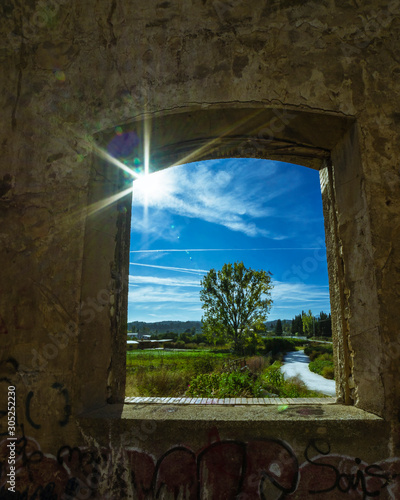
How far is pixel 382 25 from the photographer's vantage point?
2.35m

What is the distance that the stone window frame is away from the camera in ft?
7.22

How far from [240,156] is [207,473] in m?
2.46

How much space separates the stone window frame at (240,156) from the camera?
220 centimetres

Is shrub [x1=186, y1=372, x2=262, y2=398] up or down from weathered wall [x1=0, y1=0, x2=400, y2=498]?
down

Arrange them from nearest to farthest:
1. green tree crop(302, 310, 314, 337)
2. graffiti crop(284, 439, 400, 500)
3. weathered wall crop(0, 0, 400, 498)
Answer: graffiti crop(284, 439, 400, 500)
weathered wall crop(0, 0, 400, 498)
green tree crop(302, 310, 314, 337)

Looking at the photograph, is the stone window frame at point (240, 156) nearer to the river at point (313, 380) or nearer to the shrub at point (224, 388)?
the shrub at point (224, 388)

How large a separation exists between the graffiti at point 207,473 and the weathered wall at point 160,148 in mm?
14

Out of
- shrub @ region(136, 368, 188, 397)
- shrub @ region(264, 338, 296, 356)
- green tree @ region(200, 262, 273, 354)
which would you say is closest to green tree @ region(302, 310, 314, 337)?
shrub @ region(264, 338, 296, 356)

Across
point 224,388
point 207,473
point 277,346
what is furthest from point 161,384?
point 277,346

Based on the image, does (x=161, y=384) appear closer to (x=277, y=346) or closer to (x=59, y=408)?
(x=59, y=408)

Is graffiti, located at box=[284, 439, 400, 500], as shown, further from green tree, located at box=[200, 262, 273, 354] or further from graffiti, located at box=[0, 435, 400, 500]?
green tree, located at box=[200, 262, 273, 354]

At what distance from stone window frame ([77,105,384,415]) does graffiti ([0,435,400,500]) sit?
35 cm

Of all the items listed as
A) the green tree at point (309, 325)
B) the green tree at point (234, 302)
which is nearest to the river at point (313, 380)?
the green tree at point (234, 302)

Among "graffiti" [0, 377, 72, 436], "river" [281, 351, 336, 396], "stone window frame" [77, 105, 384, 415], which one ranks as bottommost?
"river" [281, 351, 336, 396]
